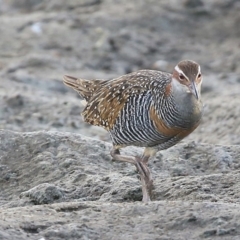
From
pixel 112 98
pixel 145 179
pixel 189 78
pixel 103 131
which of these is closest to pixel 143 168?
pixel 145 179

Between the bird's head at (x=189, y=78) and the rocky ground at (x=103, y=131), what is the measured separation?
0.77 metres

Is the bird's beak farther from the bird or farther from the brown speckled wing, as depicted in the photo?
the brown speckled wing

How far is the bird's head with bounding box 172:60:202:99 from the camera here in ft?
26.5

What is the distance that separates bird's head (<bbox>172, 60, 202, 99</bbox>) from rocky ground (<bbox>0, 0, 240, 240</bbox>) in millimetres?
771

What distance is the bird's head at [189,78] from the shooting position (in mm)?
8070

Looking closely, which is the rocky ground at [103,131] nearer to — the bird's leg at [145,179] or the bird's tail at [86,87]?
the bird's leg at [145,179]

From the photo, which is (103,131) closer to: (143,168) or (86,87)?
(86,87)

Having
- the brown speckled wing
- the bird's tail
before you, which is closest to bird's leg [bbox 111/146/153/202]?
the brown speckled wing

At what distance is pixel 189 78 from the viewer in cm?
809

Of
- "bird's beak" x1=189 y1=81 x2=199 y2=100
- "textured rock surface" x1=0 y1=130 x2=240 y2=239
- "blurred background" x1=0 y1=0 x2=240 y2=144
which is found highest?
"bird's beak" x1=189 y1=81 x2=199 y2=100

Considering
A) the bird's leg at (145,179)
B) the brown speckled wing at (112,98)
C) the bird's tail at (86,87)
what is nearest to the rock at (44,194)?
the bird's leg at (145,179)

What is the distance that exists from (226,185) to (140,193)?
2.40ft

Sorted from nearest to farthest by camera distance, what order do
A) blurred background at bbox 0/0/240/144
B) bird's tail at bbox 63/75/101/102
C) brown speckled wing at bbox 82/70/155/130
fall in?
brown speckled wing at bbox 82/70/155/130
bird's tail at bbox 63/75/101/102
blurred background at bbox 0/0/240/144

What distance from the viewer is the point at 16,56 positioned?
1609 cm
